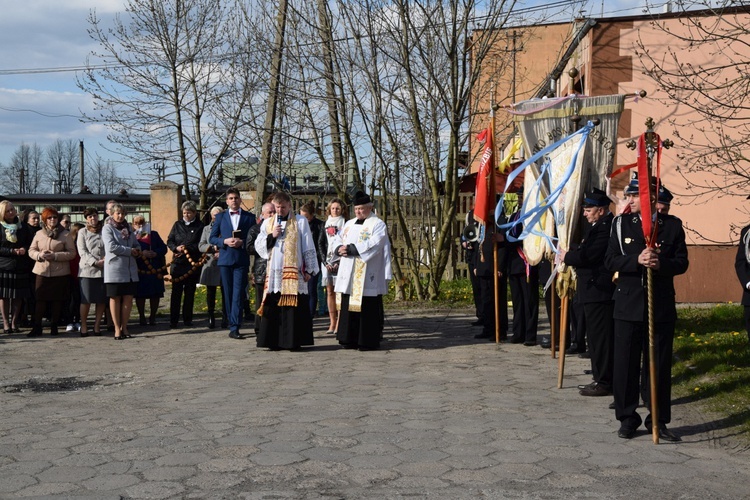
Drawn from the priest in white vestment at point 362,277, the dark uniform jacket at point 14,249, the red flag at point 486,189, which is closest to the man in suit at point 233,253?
the priest in white vestment at point 362,277

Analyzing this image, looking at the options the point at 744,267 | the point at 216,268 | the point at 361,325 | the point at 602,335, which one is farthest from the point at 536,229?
the point at 216,268

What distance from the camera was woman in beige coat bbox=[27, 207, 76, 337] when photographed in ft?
47.2

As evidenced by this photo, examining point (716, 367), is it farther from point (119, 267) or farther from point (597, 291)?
point (119, 267)

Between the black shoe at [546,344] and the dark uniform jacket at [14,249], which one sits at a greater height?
the dark uniform jacket at [14,249]

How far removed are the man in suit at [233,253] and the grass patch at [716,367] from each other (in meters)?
5.88

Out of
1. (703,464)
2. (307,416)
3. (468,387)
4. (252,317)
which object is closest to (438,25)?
(252,317)

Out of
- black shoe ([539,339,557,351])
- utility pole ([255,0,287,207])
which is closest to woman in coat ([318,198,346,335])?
black shoe ([539,339,557,351])

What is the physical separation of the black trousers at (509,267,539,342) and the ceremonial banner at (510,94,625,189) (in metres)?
1.71

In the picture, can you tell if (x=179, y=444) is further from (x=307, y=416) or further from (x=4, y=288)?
(x=4, y=288)

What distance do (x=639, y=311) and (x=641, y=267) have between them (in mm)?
336

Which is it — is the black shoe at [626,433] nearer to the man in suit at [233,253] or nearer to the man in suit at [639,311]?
the man in suit at [639,311]

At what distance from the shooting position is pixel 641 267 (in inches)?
297

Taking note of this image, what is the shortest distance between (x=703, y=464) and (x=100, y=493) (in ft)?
13.0

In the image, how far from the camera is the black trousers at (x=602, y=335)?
9.11 meters
